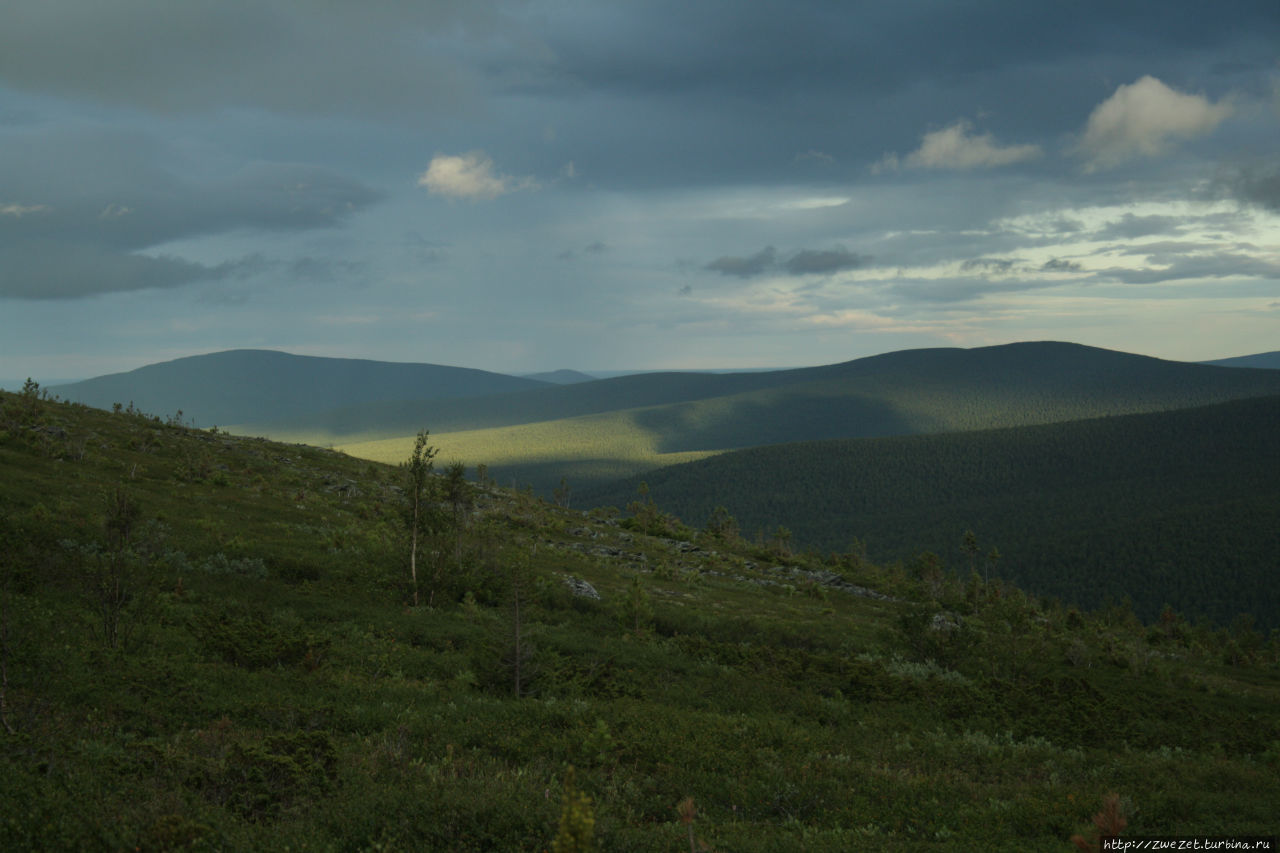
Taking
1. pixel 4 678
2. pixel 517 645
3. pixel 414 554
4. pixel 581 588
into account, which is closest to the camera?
pixel 4 678

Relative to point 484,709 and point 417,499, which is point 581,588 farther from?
point 484,709

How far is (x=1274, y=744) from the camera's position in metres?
19.4

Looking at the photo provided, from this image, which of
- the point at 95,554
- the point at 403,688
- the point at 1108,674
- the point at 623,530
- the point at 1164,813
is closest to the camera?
the point at 1164,813

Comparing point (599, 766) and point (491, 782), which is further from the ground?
point (491, 782)

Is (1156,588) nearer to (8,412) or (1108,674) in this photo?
(1108,674)

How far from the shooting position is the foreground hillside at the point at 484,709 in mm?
9375

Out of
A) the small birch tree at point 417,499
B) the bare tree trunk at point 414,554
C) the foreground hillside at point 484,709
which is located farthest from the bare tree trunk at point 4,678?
the bare tree trunk at point 414,554

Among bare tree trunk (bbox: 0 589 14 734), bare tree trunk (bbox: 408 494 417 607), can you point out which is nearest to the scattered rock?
bare tree trunk (bbox: 408 494 417 607)

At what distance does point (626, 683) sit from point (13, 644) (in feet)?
45.5

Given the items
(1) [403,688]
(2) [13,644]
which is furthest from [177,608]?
(1) [403,688]

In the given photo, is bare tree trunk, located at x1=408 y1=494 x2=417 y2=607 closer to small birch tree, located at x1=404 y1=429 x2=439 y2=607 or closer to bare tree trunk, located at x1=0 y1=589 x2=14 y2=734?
small birch tree, located at x1=404 y1=429 x2=439 y2=607

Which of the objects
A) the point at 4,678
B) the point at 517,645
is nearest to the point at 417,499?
the point at 517,645

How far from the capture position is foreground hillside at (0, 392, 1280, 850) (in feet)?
30.8

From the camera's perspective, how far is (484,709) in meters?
15.1
